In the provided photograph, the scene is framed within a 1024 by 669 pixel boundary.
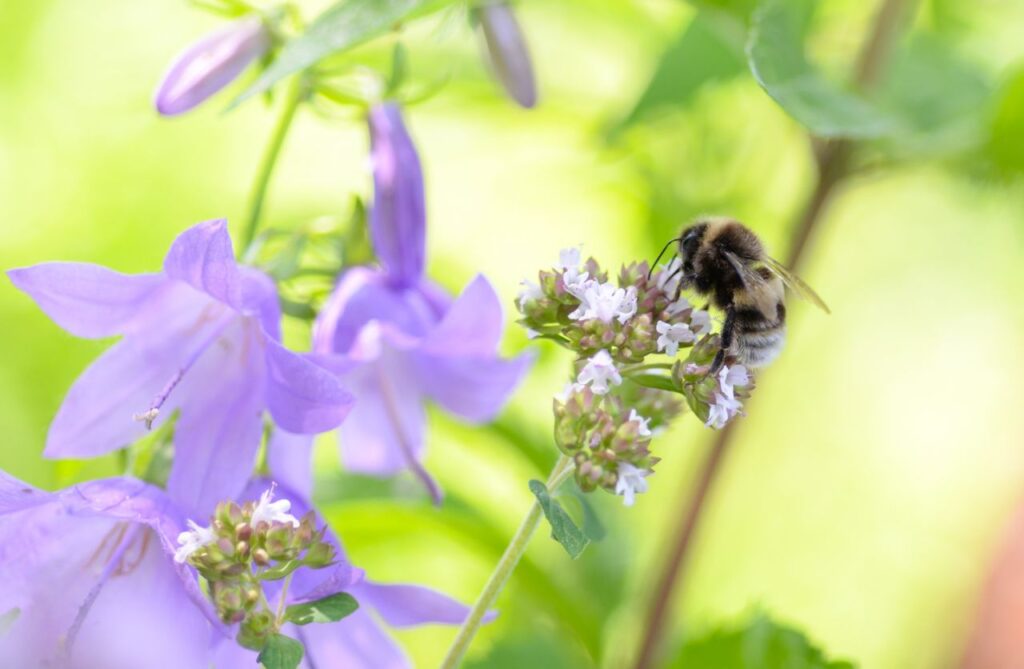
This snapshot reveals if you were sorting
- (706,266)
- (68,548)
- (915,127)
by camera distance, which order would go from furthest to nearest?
(915,127) → (706,266) → (68,548)

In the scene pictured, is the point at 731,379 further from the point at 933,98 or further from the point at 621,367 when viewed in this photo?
the point at 933,98

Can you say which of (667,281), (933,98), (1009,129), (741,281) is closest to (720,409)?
(667,281)

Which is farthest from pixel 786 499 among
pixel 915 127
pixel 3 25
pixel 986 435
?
pixel 3 25

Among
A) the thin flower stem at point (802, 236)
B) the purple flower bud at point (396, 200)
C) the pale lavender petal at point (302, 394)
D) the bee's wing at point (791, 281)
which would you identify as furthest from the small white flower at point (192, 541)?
the thin flower stem at point (802, 236)

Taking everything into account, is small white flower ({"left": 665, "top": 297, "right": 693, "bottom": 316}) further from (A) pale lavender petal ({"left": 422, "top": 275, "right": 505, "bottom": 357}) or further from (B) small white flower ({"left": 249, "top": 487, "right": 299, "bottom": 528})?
(B) small white flower ({"left": 249, "top": 487, "right": 299, "bottom": 528})

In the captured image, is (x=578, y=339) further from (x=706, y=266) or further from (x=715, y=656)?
(x=715, y=656)

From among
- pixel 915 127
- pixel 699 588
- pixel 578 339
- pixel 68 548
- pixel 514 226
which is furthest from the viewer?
pixel 514 226

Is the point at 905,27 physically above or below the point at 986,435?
above
